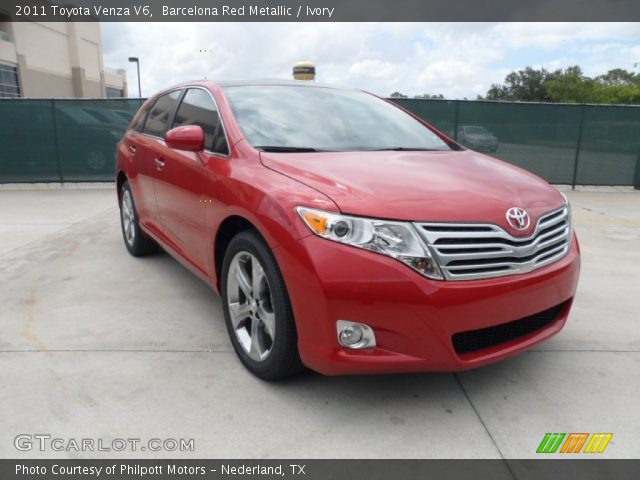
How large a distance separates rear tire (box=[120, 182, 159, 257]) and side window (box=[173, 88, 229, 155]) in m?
1.30

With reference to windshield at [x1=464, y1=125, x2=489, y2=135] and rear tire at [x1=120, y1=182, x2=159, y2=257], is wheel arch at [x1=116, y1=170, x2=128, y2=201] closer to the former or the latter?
rear tire at [x1=120, y1=182, x2=159, y2=257]

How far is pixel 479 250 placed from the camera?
7.13 feet

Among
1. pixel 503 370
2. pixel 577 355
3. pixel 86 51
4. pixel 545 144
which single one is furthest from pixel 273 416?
pixel 86 51

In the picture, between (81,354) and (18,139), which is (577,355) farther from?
(18,139)

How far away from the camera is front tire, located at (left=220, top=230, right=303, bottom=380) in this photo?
2.33 m

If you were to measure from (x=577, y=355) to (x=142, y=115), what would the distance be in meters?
4.07

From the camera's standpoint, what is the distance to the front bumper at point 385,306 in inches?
81.4

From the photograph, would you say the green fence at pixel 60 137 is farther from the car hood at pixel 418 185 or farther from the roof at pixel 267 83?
the car hood at pixel 418 185

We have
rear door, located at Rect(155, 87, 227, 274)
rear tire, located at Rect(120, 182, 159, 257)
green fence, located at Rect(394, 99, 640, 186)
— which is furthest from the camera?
green fence, located at Rect(394, 99, 640, 186)

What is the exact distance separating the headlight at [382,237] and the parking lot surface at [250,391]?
0.78 m
